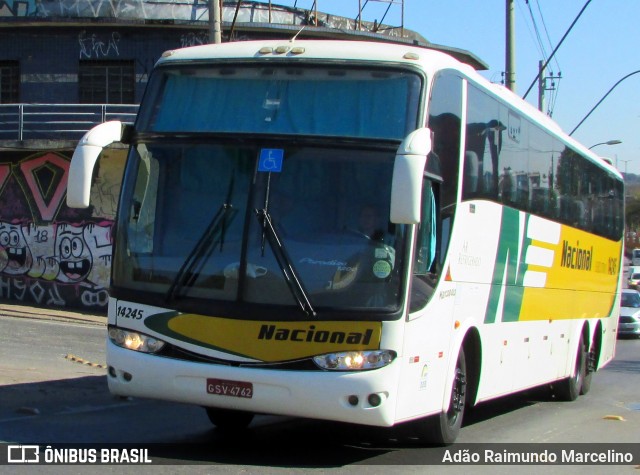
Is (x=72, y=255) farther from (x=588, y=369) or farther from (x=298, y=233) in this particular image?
(x=298, y=233)

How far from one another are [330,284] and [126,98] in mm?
20034

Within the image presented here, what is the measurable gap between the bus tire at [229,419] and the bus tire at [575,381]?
20.1ft

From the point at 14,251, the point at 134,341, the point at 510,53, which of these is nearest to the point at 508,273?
the point at 134,341

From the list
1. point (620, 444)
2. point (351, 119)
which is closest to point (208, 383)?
point (351, 119)

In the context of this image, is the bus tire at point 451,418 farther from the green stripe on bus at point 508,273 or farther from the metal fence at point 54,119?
the metal fence at point 54,119

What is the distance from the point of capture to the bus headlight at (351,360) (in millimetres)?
7102

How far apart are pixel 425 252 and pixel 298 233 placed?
1.09 m

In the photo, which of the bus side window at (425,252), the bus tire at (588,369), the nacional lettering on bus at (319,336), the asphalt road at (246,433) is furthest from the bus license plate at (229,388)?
the bus tire at (588,369)

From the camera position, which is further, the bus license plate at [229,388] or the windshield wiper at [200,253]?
the windshield wiper at [200,253]

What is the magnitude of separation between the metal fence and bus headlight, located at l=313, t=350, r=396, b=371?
55.0 ft

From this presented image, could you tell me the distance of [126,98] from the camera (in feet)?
85.3

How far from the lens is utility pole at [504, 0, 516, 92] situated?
20359mm

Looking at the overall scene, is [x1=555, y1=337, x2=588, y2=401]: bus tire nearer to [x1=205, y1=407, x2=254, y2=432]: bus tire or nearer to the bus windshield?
[x1=205, y1=407, x2=254, y2=432]: bus tire

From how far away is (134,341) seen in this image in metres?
7.65
